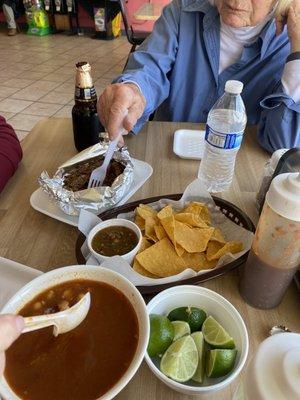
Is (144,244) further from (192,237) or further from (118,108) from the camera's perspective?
(118,108)

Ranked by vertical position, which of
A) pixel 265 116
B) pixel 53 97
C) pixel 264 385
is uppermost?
pixel 264 385

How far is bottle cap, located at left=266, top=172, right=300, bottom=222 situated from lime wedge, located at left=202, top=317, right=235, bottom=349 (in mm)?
219

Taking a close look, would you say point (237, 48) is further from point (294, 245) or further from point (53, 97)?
point (53, 97)

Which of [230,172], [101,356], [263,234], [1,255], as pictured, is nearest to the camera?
[101,356]

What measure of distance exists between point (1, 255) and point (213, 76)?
41.7 inches

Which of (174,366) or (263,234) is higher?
(263,234)

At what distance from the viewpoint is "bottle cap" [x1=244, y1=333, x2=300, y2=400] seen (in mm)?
313

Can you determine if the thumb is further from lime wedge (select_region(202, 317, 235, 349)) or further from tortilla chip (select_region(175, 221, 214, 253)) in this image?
tortilla chip (select_region(175, 221, 214, 253))

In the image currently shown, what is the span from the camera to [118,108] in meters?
1.04

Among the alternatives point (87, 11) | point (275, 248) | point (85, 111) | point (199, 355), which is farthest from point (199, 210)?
point (87, 11)

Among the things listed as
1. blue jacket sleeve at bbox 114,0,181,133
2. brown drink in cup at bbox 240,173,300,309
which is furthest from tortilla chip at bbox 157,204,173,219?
blue jacket sleeve at bbox 114,0,181,133

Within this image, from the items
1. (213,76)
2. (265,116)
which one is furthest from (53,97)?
(265,116)

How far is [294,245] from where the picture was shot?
0.58m

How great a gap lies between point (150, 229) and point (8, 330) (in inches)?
17.7
